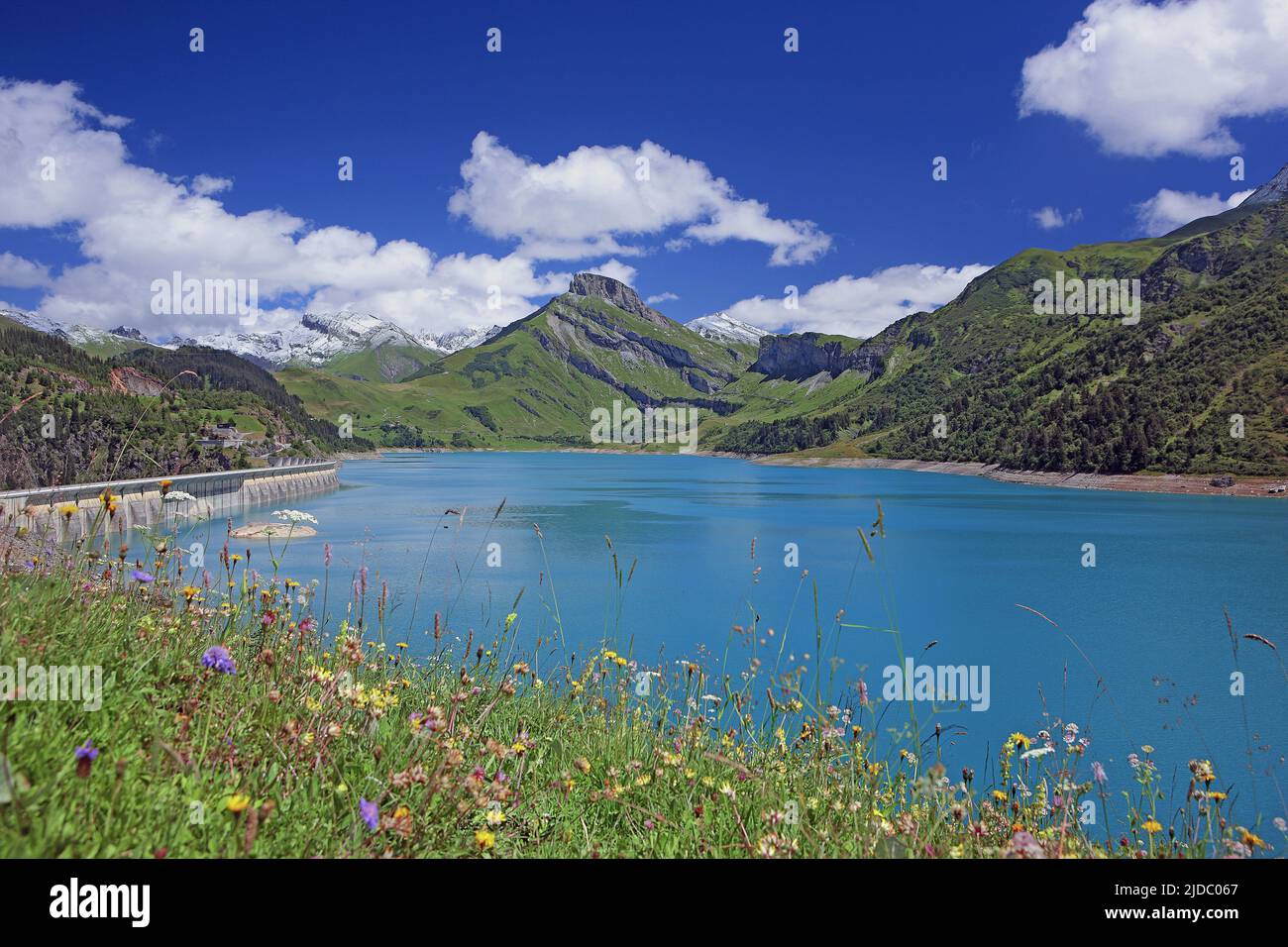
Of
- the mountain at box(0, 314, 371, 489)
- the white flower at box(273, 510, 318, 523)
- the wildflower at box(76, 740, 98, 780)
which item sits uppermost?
the mountain at box(0, 314, 371, 489)

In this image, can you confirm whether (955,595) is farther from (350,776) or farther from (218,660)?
(218,660)

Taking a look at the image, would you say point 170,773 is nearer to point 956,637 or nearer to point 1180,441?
point 956,637

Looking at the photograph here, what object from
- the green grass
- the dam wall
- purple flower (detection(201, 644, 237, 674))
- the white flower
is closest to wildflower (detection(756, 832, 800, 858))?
the green grass

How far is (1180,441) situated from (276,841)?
473 ft

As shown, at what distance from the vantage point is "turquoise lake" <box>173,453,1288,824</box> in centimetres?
1859

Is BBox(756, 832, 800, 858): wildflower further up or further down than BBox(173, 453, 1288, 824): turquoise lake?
further up

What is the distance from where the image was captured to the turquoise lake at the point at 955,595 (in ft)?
61.0

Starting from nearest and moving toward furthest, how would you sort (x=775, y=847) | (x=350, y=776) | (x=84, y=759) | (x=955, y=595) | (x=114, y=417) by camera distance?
1. (x=84, y=759)
2. (x=775, y=847)
3. (x=350, y=776)
4. (x=955, y=595)
5. (x=114, y=417)

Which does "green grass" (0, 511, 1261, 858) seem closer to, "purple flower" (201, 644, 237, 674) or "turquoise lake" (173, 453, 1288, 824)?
"purple flower" (201, 644, 237, 674)

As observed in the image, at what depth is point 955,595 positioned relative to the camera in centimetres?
3875

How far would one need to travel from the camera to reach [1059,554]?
51.2m

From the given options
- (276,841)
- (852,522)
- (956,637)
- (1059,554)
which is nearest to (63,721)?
(276,841)

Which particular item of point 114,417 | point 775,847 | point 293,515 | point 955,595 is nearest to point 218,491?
point 114,417
